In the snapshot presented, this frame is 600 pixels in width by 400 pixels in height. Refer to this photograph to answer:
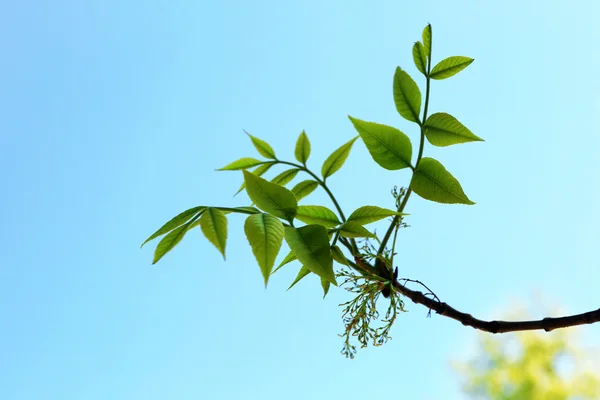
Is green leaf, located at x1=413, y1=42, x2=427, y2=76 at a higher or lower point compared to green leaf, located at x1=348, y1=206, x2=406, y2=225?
higher

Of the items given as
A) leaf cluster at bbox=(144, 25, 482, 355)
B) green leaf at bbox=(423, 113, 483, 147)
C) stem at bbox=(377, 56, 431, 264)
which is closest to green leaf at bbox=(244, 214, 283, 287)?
leaf cluster at bbox=(144, 25, 482, 355)

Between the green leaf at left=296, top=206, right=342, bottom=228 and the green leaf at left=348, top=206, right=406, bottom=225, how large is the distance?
0.12 feet

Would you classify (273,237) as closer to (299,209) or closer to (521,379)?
(299,209)

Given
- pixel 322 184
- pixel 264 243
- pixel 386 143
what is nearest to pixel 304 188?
pixel 322 184

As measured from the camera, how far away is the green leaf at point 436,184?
735mm

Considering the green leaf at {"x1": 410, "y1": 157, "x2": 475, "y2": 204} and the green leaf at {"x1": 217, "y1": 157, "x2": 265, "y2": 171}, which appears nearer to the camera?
the green leaf at {"x1": 410, "y1": 157, "x2": 475, "y2": 204}

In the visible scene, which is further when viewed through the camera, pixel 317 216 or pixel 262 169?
pixel 262 169

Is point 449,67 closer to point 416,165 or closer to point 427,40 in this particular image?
point 427,40

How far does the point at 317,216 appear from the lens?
75 centimetres

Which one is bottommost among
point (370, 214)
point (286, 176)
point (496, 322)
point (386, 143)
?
point (496, 322)

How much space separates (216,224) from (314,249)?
0.53 ft

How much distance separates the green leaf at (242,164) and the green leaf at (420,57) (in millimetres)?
309

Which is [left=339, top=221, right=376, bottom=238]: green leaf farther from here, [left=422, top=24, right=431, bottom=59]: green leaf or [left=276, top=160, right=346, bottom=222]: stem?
[left=422, top=24, right=431, bottom=59]: green leaf

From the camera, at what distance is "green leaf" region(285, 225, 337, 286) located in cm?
64
